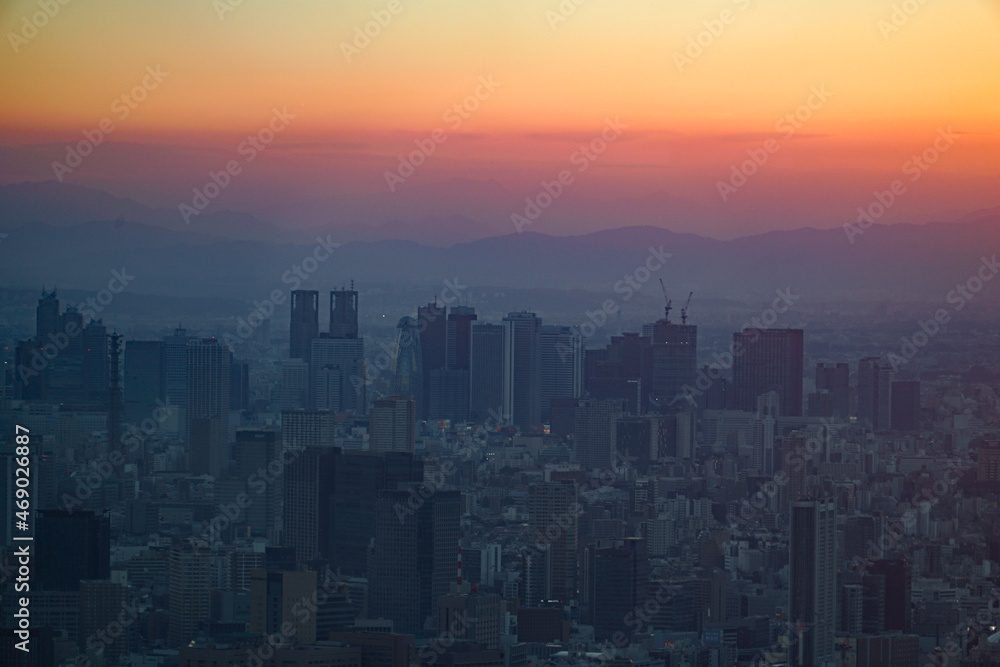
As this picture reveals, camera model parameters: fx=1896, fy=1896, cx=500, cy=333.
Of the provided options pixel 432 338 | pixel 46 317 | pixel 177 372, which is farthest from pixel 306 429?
pixel 432 338

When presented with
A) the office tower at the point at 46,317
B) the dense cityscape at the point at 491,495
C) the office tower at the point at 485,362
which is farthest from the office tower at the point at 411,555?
the office tower at the point at 485,362

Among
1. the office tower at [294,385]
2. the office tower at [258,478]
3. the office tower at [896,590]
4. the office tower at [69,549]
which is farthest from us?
the office tower at [294,385]

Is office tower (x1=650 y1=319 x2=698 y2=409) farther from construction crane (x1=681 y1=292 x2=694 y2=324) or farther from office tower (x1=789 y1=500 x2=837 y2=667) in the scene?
office tower (x1=789 y1=500 x2=837 y2=667)

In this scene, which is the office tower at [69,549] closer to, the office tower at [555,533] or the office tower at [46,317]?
the office tower at [46,317]

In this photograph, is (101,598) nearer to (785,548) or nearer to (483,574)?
(483,574)

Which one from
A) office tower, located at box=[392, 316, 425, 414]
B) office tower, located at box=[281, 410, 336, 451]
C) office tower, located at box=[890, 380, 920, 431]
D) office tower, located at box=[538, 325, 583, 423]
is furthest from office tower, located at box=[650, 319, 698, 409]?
office tower, located at box=[281, 410, 336, 451]

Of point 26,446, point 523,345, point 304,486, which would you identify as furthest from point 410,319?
point 26,446
